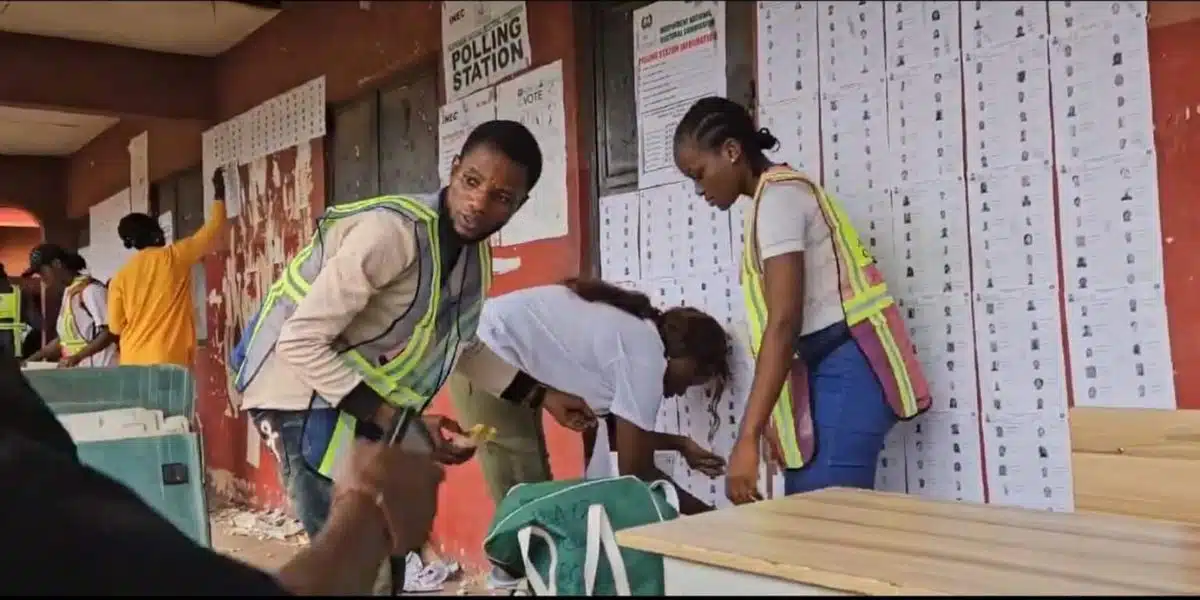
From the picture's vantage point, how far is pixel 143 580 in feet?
0.96

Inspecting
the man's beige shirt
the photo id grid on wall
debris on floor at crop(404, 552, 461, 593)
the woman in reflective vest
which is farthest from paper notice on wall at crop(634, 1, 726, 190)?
debris on floor at crop(404, 552, 461, 593)

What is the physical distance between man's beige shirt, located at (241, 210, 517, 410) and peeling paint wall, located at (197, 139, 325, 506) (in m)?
0.02

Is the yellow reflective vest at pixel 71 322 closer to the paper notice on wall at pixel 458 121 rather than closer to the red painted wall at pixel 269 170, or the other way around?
the red painted wall at pixel 269 170

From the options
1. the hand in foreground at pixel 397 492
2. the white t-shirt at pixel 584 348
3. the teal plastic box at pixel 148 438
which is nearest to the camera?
the hand in foreground at pixel 397 492

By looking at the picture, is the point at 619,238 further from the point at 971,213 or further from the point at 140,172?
the point at 140,172

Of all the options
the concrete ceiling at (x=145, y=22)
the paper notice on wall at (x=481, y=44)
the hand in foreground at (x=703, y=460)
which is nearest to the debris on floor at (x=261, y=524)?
the concrete ceiling at (x=145, y=22)

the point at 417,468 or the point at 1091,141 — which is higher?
the point at 1091,141

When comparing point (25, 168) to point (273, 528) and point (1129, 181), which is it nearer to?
point (273, 528)

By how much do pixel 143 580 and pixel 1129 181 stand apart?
3.32 feet

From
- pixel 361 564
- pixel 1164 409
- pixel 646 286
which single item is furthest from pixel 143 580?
pixel 646 286

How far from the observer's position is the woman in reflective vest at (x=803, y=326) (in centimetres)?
107

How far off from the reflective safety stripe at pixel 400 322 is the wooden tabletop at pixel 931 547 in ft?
0.58

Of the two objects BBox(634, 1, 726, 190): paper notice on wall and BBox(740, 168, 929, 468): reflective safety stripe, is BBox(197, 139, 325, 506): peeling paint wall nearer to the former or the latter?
BBox(740, 168, 929, 468): reflective safety stripe

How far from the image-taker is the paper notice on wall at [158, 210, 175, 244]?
578mm
